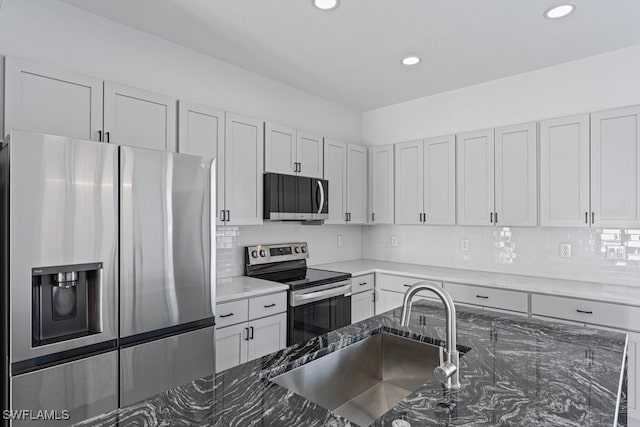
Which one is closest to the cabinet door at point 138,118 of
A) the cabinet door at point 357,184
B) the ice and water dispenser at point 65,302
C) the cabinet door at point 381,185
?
the ice and water dispenser at point 65,302

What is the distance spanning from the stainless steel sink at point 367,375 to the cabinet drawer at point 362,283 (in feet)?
6.08

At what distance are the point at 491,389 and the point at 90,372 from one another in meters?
1.69

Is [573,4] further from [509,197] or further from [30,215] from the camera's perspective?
[30,215]

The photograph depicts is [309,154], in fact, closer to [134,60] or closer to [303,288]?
[303,288]

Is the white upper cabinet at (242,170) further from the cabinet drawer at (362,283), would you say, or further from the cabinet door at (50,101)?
the cabinet drawer at (362,283)

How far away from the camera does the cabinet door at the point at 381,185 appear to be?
4.07 meters

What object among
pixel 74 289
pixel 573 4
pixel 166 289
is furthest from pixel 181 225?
pixel 573 4

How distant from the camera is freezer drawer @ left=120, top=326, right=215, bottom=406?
1.81 metres

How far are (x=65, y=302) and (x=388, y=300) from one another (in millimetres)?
2795

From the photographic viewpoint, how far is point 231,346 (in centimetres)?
253

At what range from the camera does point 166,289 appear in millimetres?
1952

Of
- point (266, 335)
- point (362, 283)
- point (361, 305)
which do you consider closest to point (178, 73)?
point (266, 335)

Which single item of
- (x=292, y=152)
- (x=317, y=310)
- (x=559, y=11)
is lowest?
(x=317, y=310)

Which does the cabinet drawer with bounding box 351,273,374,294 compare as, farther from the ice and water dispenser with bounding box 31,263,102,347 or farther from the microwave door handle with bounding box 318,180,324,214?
the ice and water dispenser with bounding box 31,263,102,347
